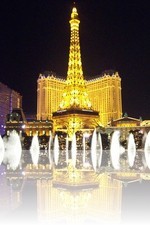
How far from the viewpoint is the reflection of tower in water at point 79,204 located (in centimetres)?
496

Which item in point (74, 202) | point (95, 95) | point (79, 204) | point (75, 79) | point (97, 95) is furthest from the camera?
point (97, 95)

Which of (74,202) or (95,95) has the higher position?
(95,95)

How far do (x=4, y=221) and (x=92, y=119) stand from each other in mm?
65318

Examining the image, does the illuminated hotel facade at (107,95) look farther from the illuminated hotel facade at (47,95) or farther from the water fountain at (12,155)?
the water fountain at (12,155)

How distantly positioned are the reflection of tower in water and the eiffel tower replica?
5715 centimetres

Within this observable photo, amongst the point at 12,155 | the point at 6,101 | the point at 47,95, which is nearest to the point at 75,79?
the point at 47,95

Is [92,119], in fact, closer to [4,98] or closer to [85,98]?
[85,98]

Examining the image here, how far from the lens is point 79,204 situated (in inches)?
229

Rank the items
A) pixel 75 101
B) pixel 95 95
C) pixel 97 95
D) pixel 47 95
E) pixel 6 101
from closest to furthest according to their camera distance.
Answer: pixel 75 101 < pixel 47 95 < pixel 95 95 < pixel 97 95 < pixel 6 101

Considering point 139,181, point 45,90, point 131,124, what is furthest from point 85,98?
point 139,181

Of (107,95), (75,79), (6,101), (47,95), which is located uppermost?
(75,79)

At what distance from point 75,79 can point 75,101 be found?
505cm

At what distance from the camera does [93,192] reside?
7090 mm

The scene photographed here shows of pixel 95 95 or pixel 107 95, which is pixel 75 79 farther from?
pixel 95 95
